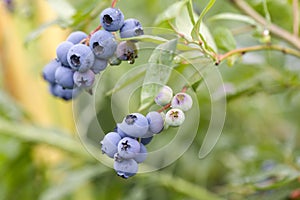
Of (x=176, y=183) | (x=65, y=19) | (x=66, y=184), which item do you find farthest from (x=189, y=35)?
(x=66, y=184)

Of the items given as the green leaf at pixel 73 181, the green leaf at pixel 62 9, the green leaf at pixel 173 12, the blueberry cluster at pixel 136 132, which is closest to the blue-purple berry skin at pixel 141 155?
the blueberry cluster at pixel 136 132

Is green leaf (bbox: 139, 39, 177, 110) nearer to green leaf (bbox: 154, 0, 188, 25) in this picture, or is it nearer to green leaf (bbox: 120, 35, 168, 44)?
green leaf (bbox: 120, 35, 168, 44)

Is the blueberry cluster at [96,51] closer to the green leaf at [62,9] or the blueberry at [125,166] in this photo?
the blueberry at [125,166]

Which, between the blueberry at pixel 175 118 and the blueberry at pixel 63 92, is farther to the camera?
the blueberry at pixel 63 92

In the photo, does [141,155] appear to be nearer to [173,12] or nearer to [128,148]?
[128,148]

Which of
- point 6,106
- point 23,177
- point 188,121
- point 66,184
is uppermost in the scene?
point 6,106

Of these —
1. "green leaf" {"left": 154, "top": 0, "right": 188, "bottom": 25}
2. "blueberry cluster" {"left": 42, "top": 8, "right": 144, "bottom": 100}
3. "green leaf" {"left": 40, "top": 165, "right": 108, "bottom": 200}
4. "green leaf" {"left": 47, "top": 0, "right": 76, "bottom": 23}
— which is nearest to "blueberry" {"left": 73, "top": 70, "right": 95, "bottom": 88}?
"blueberry cluster" {"left": 42, "top": 8, "right": 144, "bottom": 100}

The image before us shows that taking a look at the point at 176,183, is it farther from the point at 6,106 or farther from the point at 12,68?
the point at 12,68
